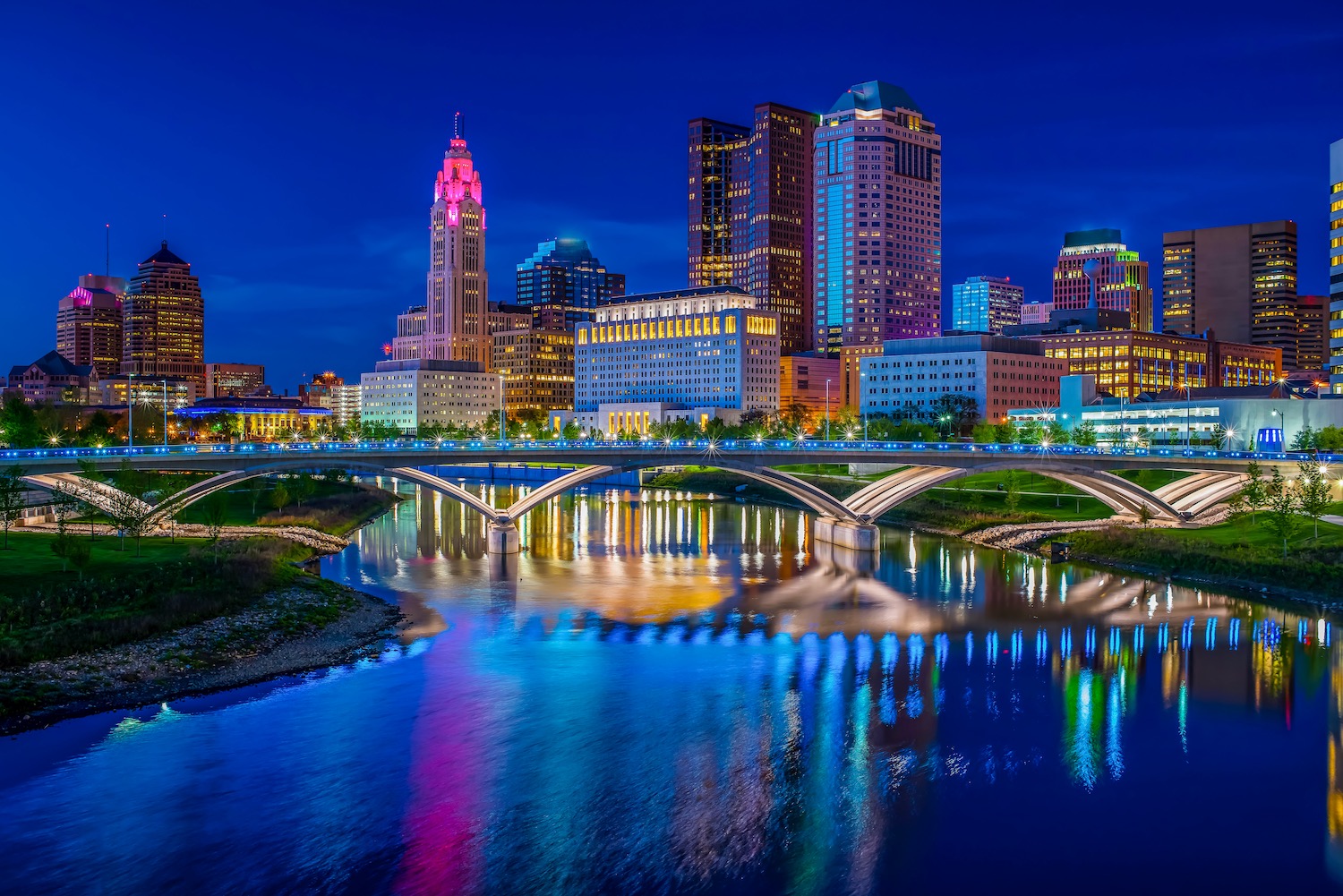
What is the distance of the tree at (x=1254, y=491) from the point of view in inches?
2832

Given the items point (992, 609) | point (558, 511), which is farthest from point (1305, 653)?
point (558, 511)

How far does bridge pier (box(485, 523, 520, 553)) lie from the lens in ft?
250

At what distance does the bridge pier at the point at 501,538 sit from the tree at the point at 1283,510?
46.0 m

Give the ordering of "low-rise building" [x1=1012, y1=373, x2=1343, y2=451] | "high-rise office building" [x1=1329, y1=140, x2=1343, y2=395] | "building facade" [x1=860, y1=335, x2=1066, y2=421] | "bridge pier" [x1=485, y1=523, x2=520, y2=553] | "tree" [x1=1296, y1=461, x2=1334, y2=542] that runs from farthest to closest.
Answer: "building facade" [x1=860, y1=335, x2=1066, y2=421], "high-rise office building" [x1=1329, y1=140, x2=1343, y2=395], "low-rise building" [x1=1012, y1=373, x2=1343, y2=451], "bridge pier" [x1=485, y1=523, x2=520, y2=553], "tree" [x1=1296, y1=461, x2=1334, y2=542]

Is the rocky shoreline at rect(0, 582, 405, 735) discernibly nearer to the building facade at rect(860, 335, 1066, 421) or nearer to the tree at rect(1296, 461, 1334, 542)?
the tree at rect(1296, 461, 1334, 542)

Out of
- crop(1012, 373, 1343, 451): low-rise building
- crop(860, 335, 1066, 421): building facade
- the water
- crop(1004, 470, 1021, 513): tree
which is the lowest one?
the water

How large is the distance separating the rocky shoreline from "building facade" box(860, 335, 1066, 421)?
14400cm

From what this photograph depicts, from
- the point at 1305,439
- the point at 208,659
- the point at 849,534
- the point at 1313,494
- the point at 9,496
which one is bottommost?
the point at 208,659

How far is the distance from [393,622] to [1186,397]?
390ft

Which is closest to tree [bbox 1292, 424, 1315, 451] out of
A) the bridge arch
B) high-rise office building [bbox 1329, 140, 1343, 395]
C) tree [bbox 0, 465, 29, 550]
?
high-rise office building [bbox 1329, 140, 1343, 395]

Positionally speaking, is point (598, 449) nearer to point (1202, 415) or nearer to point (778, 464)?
point (778, 464)

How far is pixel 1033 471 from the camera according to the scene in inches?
3238

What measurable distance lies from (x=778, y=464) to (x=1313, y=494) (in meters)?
33.3

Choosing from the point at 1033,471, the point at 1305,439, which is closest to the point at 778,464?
the point at 1033,471
